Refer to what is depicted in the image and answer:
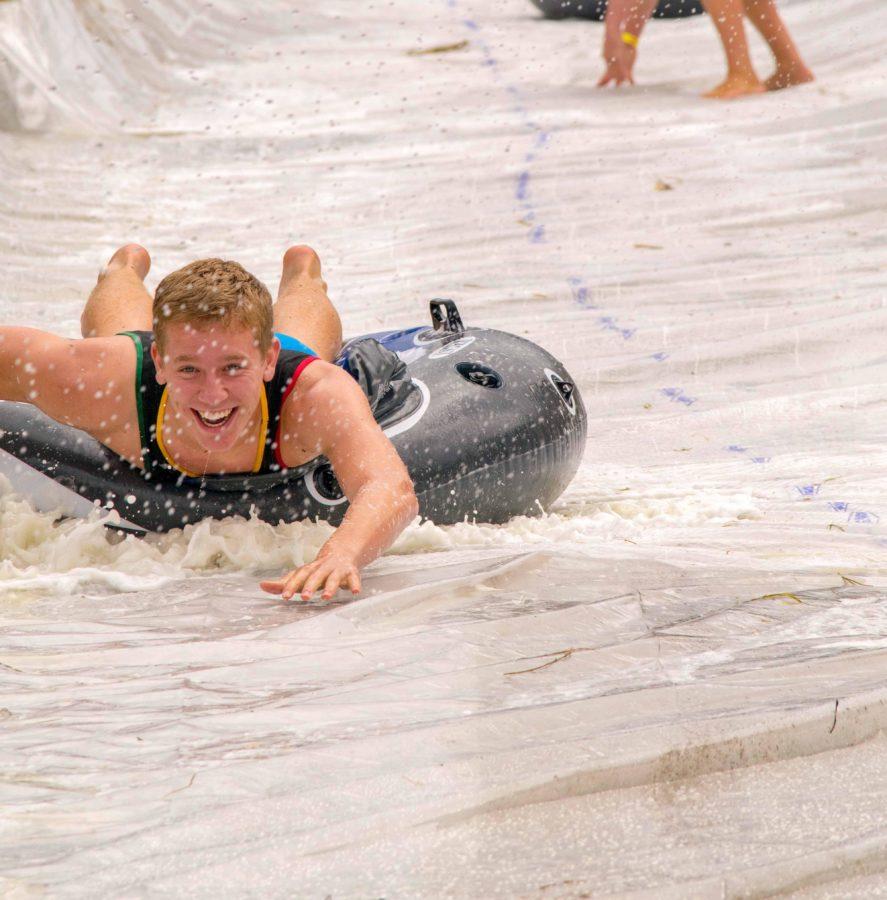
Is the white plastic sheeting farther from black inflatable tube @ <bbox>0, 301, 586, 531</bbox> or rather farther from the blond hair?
the blond hair

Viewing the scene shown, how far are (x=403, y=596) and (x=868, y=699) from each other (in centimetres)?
80

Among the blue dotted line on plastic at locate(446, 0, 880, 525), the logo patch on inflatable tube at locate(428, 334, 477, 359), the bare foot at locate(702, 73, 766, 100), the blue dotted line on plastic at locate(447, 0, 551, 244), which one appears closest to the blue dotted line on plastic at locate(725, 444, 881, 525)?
the blue dotted line on plastic at locate(446, 0, 880, 525)

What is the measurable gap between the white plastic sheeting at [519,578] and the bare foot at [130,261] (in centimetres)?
98

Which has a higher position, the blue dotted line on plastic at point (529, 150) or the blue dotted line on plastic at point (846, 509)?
the blue dotted line on plastic at point (846, 509)

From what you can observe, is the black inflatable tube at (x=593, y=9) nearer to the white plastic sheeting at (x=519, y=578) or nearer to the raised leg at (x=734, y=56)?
the raised leg at (x=734, y=56)

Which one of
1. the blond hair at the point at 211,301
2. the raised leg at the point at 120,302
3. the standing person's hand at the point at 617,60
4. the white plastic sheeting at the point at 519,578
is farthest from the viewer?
the standing person's hand at the point at 617,60

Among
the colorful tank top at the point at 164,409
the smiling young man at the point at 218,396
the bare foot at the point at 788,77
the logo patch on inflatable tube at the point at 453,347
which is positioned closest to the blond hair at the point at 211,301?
the smiling young man at the point at 218,396

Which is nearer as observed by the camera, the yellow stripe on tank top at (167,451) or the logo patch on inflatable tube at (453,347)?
the yellow stripe on tank top at (167,451)

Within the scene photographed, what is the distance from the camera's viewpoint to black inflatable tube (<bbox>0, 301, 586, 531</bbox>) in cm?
260

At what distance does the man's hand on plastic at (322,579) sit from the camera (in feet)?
7.00

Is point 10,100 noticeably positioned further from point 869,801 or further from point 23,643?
point 869,801

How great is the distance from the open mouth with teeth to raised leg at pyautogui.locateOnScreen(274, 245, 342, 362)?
642mm

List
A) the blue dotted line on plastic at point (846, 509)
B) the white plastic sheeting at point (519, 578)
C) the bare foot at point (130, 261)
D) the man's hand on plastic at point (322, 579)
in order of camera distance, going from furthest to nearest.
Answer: the bare foot at point (130, 261) → the blue dotted line on plastic at point (846, 509) → the man's hand on plastic at point (322, 579) → the white plastic sheeting at point (519, 578)

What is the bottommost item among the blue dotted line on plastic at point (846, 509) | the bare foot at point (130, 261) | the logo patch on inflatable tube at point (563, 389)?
the blue dotted line on plastic at point (846, 509)
